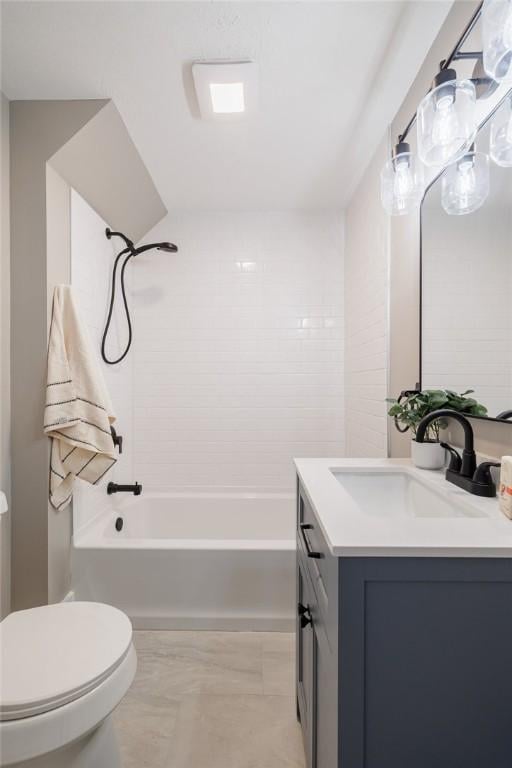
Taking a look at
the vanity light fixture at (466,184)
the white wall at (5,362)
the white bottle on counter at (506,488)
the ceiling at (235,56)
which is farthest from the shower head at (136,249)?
the white bottle on counter at (506,488)

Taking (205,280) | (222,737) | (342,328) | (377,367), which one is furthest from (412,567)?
(205,280)

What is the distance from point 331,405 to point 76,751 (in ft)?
7.07

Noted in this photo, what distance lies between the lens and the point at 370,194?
6.86 feet

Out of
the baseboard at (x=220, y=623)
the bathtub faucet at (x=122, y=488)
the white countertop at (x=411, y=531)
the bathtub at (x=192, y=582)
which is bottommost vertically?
the baseboard at (x=220, y=623)

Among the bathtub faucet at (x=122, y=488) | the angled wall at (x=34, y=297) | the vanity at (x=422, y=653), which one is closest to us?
the vanity at (x=422, y=653)

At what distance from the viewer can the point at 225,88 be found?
1.53m

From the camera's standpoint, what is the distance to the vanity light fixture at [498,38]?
818mm

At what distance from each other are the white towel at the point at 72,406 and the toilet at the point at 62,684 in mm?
633

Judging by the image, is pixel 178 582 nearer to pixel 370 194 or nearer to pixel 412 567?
pixel 412 567

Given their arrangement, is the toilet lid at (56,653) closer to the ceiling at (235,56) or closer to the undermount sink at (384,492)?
the undermount sink at (384,492)

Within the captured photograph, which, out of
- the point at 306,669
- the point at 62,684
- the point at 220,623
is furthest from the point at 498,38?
the point at 220,623

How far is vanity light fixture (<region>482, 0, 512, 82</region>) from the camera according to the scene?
818 mm

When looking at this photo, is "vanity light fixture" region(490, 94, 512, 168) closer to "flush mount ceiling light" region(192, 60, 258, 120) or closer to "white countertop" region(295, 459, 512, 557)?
"white countertop" region(295, 459, 512, 557)

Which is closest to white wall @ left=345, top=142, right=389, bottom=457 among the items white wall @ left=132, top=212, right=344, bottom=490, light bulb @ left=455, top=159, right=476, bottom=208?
white wall @ left=132, top=212, right=344, bottom=490
